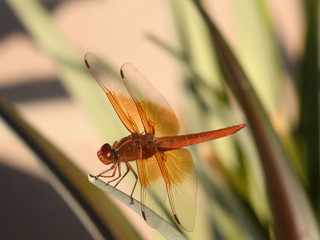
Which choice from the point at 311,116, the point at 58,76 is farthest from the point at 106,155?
the point at 58,76

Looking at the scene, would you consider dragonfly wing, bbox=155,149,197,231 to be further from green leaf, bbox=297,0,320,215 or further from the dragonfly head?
green leaf, bbox=297,0,320,215

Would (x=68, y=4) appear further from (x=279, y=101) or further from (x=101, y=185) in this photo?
(x=101, y=185)

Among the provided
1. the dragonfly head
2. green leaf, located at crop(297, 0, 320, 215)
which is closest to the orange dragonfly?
the dragonfly head

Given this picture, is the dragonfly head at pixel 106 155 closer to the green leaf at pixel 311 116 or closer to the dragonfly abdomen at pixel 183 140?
the dragonfly abdomen at pixel 183 140

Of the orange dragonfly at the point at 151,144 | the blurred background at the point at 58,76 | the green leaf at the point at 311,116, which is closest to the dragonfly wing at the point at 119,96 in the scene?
the orange dragonfly at the point at 151,144

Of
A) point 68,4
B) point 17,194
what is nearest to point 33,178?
point 17,194

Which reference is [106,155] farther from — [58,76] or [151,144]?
[58,76]

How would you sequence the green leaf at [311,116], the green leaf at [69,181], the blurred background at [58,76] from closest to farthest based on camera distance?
the green leaf at [69,181] → the green leaf at [311,116] → the blurred background at [58,76]
